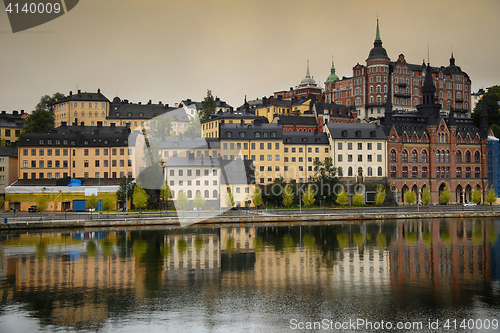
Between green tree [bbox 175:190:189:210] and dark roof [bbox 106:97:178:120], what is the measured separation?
165ft

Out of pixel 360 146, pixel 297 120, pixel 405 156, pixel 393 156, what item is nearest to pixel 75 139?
pixel 297 120

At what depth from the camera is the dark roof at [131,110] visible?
4857 inches

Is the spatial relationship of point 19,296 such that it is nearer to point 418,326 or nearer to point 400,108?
point 418,326

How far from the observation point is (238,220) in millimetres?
69938

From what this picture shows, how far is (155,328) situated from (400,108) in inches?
4737

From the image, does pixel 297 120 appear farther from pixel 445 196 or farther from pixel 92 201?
pixel 92 201

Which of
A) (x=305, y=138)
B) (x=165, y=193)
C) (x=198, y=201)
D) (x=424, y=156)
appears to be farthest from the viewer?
(x=424, y=156)

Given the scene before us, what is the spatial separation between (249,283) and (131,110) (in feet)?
324

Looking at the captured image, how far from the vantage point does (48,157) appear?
89562 mm

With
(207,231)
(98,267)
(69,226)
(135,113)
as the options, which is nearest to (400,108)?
(135,113)

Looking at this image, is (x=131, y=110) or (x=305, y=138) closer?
(x=305, y=138)

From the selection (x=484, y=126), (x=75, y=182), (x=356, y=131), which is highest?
(x=484, y=126)

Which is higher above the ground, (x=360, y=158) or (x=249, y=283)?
(x=360, y=158)

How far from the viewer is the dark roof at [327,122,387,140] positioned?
310 ft
